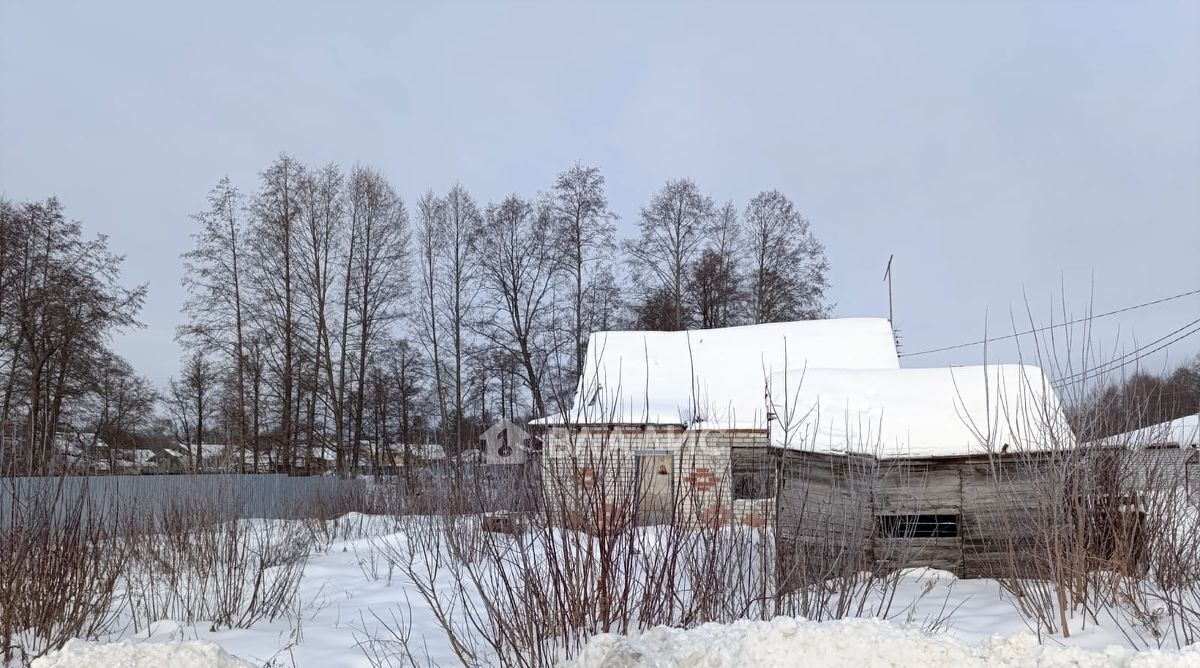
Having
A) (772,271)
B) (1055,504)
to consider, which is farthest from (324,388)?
(1055,504)

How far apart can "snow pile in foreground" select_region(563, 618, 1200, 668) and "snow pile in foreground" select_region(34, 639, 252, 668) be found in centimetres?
172

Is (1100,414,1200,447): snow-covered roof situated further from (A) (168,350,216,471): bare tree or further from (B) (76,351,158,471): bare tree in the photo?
(B) (76,351,158,471): bare tree

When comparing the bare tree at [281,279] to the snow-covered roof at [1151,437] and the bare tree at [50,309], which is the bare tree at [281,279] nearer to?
the bare tree at [50,309]

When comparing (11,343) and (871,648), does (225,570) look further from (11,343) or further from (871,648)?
(11,343)

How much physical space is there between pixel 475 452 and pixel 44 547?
314cm

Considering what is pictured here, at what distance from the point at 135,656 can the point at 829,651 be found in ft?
9.93

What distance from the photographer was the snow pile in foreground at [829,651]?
3480 mm

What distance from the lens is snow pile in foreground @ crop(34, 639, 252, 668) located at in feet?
12.6

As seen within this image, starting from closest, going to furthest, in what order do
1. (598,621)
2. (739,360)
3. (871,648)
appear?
(871,648) → (598,621) → (739,360)

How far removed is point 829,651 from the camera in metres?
3.53

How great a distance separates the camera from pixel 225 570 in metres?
8.08

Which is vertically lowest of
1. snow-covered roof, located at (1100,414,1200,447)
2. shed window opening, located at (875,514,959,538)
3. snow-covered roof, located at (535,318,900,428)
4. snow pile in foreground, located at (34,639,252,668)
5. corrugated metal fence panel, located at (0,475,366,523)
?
shed window opening, located at (875,514,959,538)

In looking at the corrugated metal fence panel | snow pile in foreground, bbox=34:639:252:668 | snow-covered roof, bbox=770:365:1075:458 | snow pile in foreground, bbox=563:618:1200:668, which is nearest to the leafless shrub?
the corrugated metal fence panel

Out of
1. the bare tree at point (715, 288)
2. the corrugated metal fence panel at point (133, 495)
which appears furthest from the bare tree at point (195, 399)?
the bare tree at point (715, 288)
